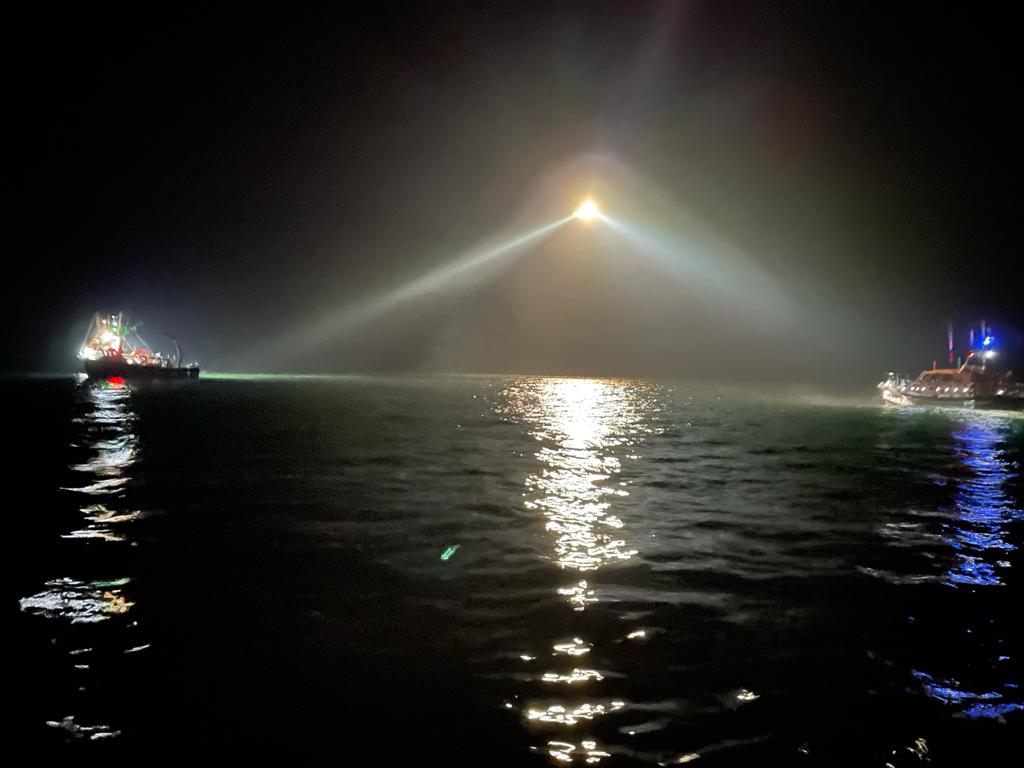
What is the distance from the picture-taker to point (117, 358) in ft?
322

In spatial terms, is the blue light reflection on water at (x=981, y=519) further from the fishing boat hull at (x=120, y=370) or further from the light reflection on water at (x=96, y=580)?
the fishing boat hull at (x=120, y=370)

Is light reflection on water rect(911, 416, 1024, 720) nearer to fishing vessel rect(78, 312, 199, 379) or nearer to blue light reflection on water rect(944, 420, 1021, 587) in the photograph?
blue light reflection on water rect(944, 420, 1021, 587)

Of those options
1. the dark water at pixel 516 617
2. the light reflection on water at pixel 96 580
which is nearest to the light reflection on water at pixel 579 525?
the dark water at pixel 516 617

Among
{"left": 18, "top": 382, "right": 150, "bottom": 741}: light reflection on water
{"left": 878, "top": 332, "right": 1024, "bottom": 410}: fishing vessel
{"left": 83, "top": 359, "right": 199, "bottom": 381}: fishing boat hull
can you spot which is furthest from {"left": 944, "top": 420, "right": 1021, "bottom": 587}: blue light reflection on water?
{"left": 83, "top": 359, "right": 199, "bottom": 381}: fishing boat hull

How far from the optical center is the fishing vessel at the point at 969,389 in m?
57.8

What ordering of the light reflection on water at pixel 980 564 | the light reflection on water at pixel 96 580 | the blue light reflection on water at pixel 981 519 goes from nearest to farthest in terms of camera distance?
the light reflection on water at pixel 980 564 < the light reflection on water at pixel 96 580 < the blue light reflection on water at pixel 981 519

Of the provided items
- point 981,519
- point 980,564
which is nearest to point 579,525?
point 980,564

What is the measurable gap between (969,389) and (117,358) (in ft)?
336

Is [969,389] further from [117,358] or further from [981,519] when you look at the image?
[117,358]

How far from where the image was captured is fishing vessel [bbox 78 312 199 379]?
95.8m

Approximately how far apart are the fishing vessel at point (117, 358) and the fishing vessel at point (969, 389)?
9321 cm

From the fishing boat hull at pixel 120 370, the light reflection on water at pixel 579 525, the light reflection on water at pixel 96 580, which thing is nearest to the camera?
the light reflection on water at pixel 579 525

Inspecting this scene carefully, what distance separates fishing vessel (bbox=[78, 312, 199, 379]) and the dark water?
8901 centimetres

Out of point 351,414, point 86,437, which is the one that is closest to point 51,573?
point 86,437
